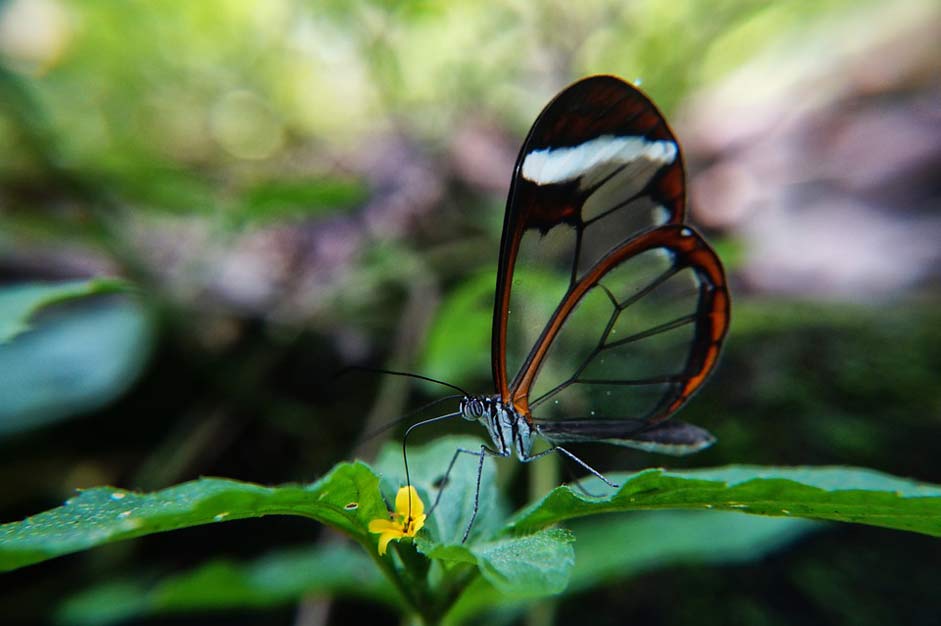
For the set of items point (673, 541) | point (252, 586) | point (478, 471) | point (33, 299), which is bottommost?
point (673, 541)

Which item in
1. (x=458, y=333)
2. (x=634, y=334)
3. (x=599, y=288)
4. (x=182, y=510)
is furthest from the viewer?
(x=458, y=333)

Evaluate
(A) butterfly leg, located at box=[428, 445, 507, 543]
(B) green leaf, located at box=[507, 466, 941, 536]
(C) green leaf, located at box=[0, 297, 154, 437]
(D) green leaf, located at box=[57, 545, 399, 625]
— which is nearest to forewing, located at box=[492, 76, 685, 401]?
(A) butterfly leg, located at box=[428, 445, 507, 543]

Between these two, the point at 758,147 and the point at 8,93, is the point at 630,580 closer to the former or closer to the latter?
the point at 8,93

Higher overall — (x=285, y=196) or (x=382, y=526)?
(x=285, y=196)

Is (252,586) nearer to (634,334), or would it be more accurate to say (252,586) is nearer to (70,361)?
(70,361)

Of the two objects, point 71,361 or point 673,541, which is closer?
point 673,541

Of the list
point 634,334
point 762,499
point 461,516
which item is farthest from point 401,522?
point 634,334
